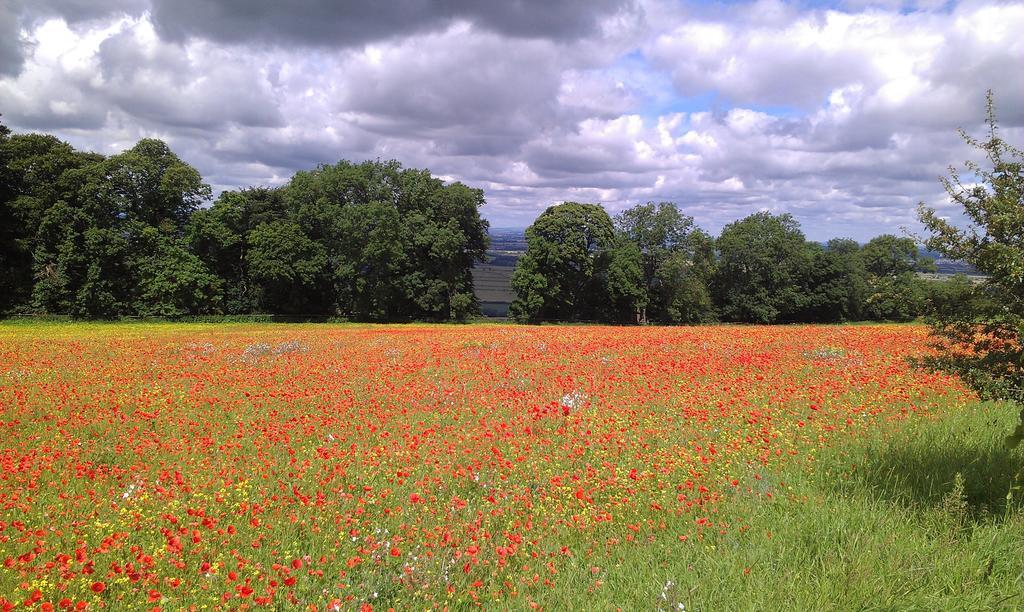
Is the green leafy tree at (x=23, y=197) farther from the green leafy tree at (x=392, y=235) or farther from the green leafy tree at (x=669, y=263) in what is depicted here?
the green leafy tree at (x=669, y=263)

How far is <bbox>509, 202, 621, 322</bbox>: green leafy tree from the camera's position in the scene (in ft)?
188

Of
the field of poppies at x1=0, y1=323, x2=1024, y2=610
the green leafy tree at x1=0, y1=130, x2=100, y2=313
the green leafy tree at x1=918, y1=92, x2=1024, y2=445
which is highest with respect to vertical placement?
the green leafy tree at x1=0, y1=130, x2=100, y2=313

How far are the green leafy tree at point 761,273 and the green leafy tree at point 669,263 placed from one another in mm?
5136

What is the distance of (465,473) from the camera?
25.6 ft

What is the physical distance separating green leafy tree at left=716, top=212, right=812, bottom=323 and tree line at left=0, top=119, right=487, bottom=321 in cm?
3036

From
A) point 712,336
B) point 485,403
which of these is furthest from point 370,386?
point 712,336

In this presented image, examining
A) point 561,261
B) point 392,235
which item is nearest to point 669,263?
point 561,261

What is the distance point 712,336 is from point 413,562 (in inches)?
751

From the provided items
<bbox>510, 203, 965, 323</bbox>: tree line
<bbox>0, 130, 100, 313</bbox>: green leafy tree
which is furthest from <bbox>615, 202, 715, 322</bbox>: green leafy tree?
<bbox>0, 130, 100, 313</bbox>: green leafy tree

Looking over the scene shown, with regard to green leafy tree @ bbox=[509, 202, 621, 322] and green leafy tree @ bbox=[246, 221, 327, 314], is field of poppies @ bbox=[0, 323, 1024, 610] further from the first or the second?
green leafy tree @ bbox=[509, 202, 621, 322]

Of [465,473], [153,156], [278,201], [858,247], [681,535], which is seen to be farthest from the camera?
[858,247]

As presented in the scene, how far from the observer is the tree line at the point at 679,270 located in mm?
58125

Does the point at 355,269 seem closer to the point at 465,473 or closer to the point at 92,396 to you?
the point at 92,396

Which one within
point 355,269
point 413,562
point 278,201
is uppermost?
point 278,201
